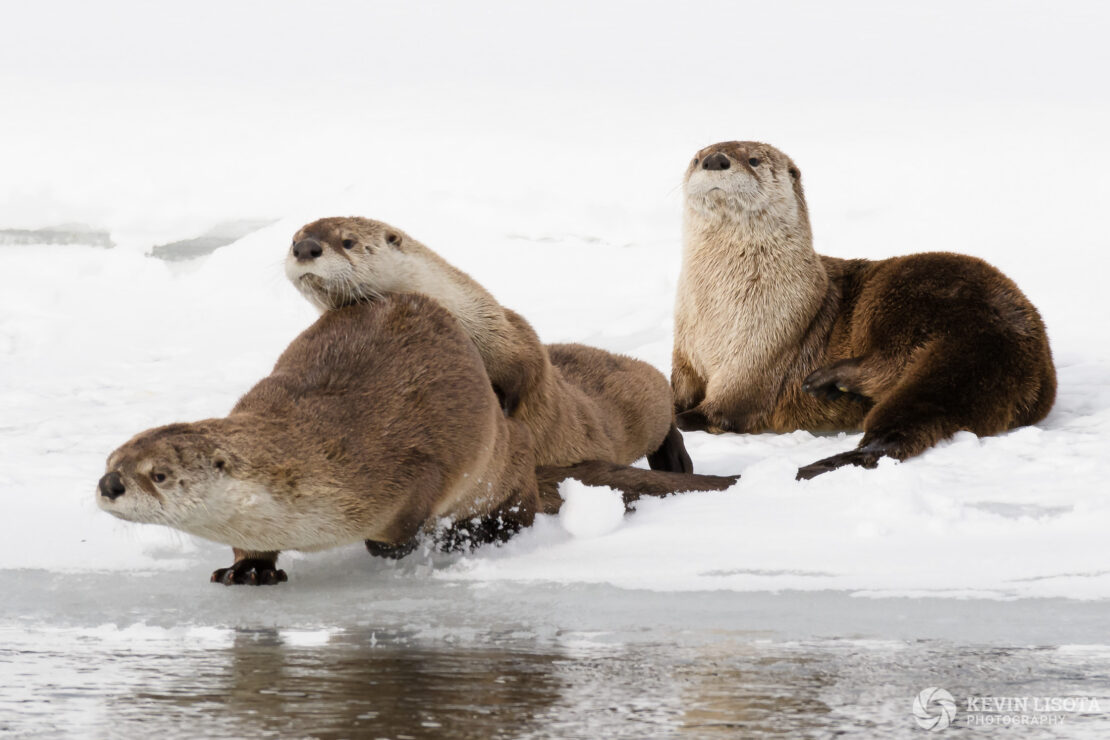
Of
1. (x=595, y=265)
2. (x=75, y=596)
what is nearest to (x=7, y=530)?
(x=75, y=596)

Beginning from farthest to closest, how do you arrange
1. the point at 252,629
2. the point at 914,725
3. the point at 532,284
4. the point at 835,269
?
the point at 532,284
the point at 835,269
the point at 252,629
the point at 914,725

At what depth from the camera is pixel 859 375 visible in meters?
5.47

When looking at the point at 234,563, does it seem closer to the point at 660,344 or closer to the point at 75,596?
the point at 75,596

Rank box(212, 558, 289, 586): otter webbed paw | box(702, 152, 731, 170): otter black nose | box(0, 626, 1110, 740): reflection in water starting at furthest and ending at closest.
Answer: box(702, 152, 731, 170): otter black nose, box(212, 558, 289, 586): otter webbed paw, box(0, 626, 1110, 740): reflection in water

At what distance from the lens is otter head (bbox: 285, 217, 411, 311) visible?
356 cm

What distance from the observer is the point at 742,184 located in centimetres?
573

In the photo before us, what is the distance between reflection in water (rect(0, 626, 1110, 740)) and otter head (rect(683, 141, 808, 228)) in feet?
10.8

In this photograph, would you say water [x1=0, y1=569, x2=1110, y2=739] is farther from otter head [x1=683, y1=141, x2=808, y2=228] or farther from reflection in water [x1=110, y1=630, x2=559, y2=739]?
otter head [x1=683, y1=141, x2=808, y2=228]

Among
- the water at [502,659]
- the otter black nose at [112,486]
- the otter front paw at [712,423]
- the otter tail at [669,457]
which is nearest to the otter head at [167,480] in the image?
the otter black nose at [112,486]

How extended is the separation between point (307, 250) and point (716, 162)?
8.26 ft

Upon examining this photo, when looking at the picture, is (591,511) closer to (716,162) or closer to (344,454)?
(344,454)

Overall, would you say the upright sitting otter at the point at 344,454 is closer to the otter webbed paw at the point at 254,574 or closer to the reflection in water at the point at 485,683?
the otter webbed paw at the point at 254,574

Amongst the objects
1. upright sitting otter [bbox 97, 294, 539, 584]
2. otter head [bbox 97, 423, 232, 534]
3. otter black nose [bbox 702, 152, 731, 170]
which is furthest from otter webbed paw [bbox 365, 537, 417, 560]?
otter black nose [bbox 702, 152, 731, 170]

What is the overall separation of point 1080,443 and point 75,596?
3.31 meters
